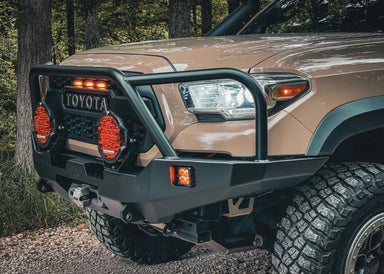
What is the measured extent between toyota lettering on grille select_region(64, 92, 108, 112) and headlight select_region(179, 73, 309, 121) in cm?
53

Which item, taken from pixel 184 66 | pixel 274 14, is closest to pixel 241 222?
pixel 184 66

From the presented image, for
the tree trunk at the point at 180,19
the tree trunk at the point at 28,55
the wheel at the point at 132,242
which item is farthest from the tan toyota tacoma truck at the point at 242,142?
the tree trunk at the point at 180,19

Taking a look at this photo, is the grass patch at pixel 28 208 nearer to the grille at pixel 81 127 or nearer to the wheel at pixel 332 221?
the grille at pixel 81 127

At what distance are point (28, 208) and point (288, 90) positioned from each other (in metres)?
3.50

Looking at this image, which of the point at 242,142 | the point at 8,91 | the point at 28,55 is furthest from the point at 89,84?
the point at 8,91

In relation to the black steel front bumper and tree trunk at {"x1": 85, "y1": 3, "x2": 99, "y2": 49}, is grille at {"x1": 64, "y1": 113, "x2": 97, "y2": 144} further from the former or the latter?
tree trunk at {"x1": 85, "y1": 3, "x2": 99, "y2": 49}

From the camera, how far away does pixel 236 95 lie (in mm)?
2404

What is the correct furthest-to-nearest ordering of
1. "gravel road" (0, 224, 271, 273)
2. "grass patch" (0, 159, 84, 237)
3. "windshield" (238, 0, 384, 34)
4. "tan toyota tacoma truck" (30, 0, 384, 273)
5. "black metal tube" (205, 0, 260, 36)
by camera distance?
"grass patch" (0, 159, 84, 237)
"black metal tube" (205, 0, 260, 36)
"gravel road" (0, 224, 271, 273)
"windshield" (238, 0, 384, 34)
"tan toyota tacoma truck" (30, 0, 384, 273)

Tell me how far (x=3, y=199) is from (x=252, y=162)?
142 inches

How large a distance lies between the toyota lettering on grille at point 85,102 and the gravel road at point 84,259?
60.9 inches

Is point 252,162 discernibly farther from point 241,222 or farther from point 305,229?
point 241,222

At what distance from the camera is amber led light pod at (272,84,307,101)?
236cm

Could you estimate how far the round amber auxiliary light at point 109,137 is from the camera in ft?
8.11

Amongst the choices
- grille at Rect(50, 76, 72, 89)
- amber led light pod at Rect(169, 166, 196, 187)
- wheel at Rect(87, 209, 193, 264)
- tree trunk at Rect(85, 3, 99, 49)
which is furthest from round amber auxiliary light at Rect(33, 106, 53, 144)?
tree trunk at Rect(85, 3, 99, 49)
